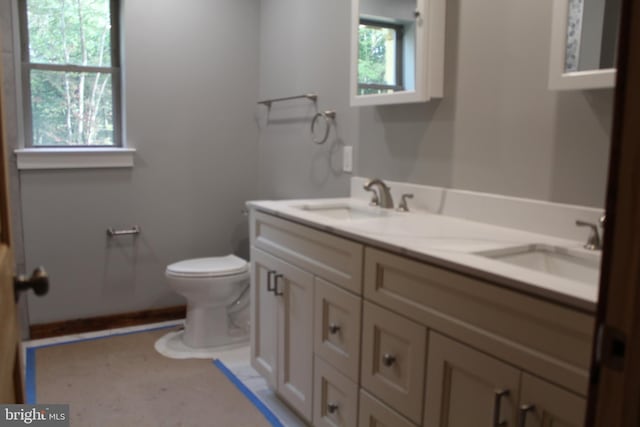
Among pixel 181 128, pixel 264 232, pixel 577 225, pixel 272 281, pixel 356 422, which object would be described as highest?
pixel 181 128

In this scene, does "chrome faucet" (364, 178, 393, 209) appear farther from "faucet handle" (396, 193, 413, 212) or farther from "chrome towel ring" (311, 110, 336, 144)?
"chrome towel ring" (311, 110, 336, 144)

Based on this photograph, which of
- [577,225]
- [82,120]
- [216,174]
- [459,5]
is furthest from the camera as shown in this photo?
[216,174]

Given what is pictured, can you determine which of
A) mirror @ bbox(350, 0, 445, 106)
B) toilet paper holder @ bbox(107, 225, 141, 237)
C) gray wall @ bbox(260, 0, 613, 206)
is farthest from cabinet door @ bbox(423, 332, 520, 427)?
toilet paper holder @ bbox(107, 225, 141, 237)

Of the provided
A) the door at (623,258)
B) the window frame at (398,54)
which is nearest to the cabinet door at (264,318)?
the window frame at (398,54)

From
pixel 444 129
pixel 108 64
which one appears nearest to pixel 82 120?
pixel 108 64

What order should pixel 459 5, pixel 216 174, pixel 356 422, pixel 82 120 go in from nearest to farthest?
pixel 356 422
pixel 459 5
pixel 82 120
pixel 216 174

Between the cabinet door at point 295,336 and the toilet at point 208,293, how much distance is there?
2.60 feet

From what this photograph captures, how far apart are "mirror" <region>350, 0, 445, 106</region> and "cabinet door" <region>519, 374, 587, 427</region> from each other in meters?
1.20

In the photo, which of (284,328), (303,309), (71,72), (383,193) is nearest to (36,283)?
(303,309)

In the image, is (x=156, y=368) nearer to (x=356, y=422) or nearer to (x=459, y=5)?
(x=356, y=422)

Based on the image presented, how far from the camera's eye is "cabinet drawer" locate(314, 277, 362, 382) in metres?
1.73

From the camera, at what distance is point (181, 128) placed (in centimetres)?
328

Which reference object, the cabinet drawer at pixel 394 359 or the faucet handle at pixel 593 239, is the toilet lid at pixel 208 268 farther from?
the faucet handle at pixel 593 239

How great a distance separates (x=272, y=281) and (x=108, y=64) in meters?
1.77
